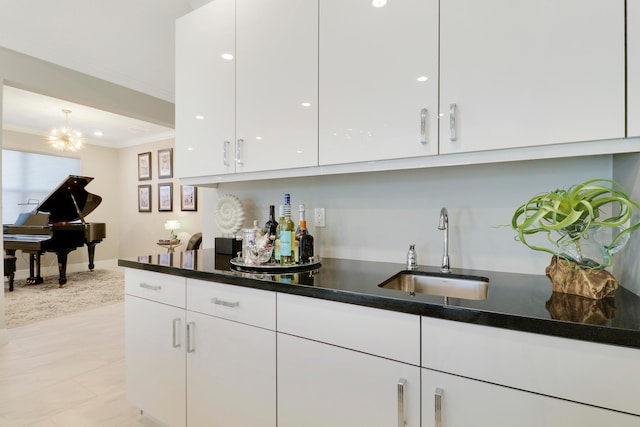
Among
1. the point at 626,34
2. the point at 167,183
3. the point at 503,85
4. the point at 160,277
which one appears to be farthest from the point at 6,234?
the point at 626,34

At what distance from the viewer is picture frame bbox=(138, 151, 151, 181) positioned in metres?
6.67

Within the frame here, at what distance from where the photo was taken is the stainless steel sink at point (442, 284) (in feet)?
4.61

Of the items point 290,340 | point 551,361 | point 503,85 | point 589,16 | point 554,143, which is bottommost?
point 290,340

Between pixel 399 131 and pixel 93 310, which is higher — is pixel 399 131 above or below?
above

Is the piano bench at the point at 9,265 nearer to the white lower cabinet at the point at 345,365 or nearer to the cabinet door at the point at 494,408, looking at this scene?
the white lower cabinet at the point at 345,365

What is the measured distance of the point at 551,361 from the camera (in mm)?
853

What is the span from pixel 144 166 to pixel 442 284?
22.6 feet

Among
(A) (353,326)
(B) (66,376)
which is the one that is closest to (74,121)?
(B) (66,376)

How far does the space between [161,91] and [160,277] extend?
3.09 meters

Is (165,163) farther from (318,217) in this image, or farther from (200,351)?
(200,351)

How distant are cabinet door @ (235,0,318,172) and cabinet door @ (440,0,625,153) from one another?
2.09 ft

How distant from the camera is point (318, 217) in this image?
200cm

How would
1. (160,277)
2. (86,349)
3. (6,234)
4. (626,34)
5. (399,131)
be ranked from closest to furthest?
1. (626,34)
2. (399,131)
3. (160,277)
4. (86,349)
5. (6,234)

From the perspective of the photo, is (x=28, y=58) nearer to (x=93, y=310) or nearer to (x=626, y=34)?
(x=93, y=310)
